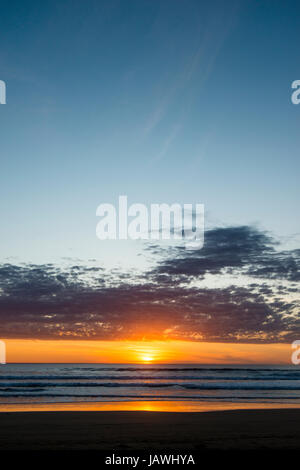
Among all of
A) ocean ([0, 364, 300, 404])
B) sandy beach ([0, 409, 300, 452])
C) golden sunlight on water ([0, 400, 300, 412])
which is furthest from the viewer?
ocean ([0, 364, 300, 404])

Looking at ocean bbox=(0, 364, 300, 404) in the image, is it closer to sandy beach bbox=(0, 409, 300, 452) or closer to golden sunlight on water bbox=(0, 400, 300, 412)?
→ golden sunlight on water bbox=(0, 400, 300, 412)

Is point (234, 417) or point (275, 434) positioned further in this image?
point (234, 417)

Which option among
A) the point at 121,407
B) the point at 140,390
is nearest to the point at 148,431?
the point at 121,407

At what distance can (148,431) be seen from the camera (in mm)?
14969

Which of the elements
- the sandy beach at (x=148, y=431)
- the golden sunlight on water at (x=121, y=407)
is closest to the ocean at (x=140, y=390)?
the golden sunlight on water at (x=121, y=407)

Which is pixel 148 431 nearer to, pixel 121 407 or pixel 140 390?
pixel 121 407

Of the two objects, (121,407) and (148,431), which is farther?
(121,407)

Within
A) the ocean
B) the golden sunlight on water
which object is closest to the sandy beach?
the golden sunlight on water

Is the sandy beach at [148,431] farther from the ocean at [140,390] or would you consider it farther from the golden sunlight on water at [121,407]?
the ocean at [140,390]

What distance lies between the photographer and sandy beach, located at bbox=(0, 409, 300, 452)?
12.5 meters

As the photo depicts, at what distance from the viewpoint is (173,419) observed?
18359mm
